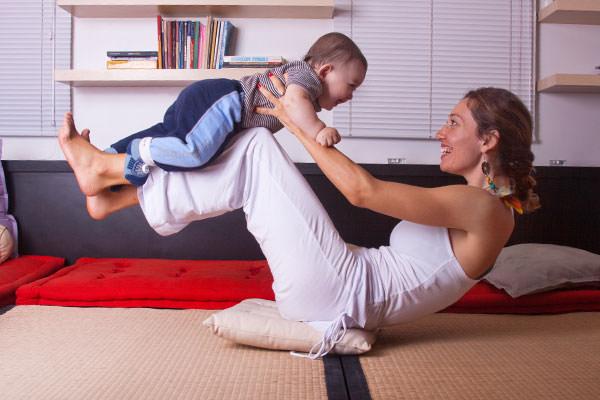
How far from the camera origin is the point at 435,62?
331 cm

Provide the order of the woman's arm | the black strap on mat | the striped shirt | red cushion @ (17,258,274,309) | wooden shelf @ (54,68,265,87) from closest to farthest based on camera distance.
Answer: the black strap on mat, the woman's arm, the striped shirt, red cushion @ (17,258,274,309), wooden shelf @ (54,68,265,87)

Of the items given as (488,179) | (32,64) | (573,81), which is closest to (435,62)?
(573,81)

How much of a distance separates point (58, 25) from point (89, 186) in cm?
186

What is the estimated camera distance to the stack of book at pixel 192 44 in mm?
3078

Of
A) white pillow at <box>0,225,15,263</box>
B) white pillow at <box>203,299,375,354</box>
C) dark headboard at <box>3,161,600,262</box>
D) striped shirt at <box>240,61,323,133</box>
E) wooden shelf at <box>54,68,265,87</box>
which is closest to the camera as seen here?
white pillow at <box>203,299,375,354</box>

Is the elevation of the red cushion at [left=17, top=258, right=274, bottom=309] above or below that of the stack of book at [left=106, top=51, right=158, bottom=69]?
below

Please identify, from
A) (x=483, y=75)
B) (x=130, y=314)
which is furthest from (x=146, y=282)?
(x=483, y=75)

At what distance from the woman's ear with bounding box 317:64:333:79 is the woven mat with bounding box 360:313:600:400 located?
0.85m

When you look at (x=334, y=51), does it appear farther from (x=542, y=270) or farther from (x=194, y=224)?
(x=194, y=224)

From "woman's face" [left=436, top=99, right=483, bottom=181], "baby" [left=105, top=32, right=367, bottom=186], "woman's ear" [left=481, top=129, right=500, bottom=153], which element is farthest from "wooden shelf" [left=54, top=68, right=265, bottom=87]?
"woman's ear" [left=481, top=129, right=500, bottom=153]

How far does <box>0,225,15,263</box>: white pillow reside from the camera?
9.32 feet

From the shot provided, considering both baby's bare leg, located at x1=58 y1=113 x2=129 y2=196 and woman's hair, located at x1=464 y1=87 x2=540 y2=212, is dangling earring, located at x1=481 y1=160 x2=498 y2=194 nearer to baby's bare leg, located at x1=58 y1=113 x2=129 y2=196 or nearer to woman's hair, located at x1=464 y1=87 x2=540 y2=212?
woman's hair, located at x1=464 y1=87 x2=540 y2=212

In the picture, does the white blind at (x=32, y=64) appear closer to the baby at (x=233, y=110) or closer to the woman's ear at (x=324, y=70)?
the baby at (x=233, y=110)

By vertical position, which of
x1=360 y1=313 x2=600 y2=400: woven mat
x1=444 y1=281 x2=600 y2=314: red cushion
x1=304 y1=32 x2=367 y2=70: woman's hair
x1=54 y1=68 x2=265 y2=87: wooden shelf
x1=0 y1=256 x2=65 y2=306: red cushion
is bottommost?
x1=360 y1=313 x2=600 y2=400: woven mat
